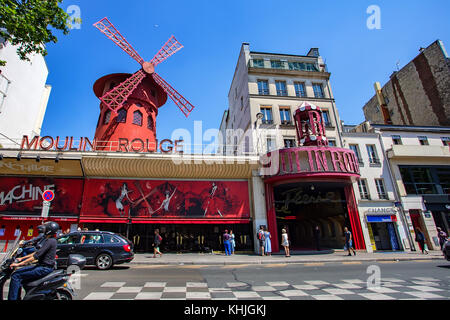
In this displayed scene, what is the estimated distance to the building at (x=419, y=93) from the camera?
20.3 m

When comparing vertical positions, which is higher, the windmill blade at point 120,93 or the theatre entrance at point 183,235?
the windmill blade at point 120,93

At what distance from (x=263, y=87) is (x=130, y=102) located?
10405 millimetres

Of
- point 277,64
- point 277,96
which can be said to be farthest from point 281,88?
point 277,64

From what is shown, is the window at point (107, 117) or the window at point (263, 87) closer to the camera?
the window at point (107, 117)

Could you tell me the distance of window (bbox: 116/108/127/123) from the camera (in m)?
16.9

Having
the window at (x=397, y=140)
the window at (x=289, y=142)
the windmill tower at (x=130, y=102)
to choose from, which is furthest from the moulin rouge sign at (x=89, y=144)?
the window at (x=397, y=140)

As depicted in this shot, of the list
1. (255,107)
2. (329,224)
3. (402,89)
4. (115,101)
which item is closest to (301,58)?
(255,107)

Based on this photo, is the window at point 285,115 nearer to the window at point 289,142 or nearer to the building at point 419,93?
the window at point 289,142

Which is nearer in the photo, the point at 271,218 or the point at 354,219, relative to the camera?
the point at 271,218

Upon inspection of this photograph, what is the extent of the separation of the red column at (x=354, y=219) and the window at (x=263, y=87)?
9.34 metres

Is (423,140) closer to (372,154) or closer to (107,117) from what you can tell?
(372,154)

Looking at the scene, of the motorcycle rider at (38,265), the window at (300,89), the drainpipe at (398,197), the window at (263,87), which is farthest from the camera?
the window at (300,89)

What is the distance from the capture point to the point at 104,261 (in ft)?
27.9
